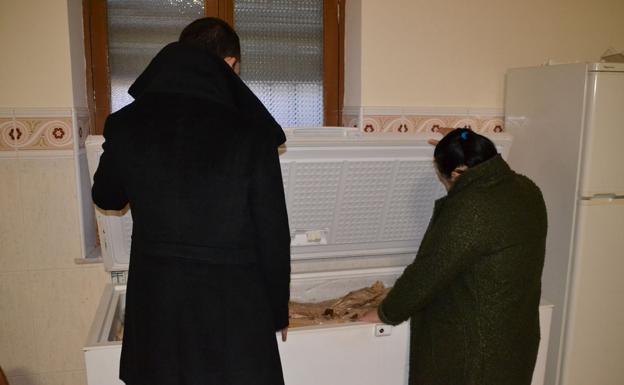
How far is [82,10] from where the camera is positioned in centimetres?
191

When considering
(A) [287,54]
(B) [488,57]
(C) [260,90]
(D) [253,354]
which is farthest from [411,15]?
(D) [253,354]

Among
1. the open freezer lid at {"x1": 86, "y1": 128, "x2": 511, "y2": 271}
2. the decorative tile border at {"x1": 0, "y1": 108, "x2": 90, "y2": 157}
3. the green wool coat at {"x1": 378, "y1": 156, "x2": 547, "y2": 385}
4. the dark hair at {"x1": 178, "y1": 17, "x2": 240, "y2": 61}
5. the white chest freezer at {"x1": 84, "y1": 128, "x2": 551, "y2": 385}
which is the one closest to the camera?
the dark hair at {"x1": 178, "y1": 17, "x2": 240, "y2": 61}

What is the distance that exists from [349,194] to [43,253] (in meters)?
1.15

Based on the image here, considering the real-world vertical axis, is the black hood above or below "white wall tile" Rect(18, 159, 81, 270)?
above

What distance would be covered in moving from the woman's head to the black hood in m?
0.57

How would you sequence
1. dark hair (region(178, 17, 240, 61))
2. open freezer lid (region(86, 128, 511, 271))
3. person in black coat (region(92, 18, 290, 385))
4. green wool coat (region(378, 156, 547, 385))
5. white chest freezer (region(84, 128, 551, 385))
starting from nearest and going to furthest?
person in black coat (region(92, 18, 290, 385)) → dark hair (region(178, 17, 240, 61)) → green wool coat (region(378, 156, 547, 385)) → white chest freezer (region(84, 128, 551, 385)) → open freezer lid (region(86, 128, 511, 271))

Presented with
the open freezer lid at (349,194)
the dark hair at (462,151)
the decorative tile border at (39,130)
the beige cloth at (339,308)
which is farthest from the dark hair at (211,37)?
the beige cloth at (339,308)

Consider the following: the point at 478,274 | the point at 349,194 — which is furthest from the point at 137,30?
the point at 478,274

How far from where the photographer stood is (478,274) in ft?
4.48

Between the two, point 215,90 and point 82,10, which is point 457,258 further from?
Answer: point 82,10

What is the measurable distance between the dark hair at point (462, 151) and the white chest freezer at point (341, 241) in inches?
11.3

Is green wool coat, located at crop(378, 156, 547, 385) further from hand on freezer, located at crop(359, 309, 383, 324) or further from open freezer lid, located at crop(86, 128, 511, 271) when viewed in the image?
open freezer lid, located at crop(86, 128, 511, 271)

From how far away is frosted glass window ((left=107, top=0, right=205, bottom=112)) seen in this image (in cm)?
197

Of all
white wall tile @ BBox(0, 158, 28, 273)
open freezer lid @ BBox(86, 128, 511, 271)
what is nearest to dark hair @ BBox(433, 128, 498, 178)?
open freezer lid @ BBox(86, 128, 511, 271)
